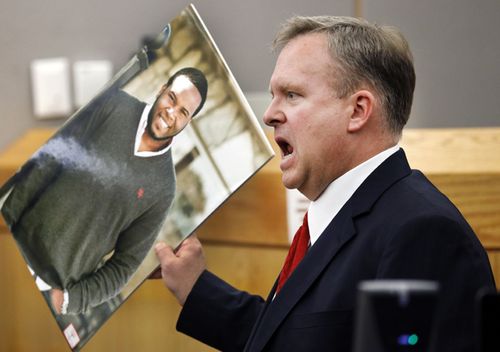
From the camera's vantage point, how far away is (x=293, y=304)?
1387 mm

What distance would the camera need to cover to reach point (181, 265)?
5.61 ft

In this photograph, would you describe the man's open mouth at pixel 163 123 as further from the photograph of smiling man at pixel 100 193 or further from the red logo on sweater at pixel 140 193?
the red logo on sweater at pixel 140 193

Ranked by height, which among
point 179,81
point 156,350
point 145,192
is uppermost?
point 179,81

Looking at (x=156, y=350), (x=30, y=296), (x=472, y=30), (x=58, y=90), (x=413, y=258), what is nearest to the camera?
(x=413, y=258)

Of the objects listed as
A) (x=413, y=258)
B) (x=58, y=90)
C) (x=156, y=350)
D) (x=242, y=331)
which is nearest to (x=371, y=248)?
(x=413, y=258)

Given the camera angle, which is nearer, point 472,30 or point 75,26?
point 472,30

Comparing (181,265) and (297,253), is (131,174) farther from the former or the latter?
(297,253)

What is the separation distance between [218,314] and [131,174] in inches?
11.5

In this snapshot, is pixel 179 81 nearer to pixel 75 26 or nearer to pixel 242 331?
pixel 242 331

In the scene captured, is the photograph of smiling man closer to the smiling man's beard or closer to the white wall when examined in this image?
the smiling man's beard

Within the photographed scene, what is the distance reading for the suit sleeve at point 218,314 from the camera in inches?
66.9

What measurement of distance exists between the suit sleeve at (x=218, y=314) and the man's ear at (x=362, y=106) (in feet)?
1.37

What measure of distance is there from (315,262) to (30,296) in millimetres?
1229

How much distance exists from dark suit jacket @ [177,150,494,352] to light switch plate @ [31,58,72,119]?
5.28ft
